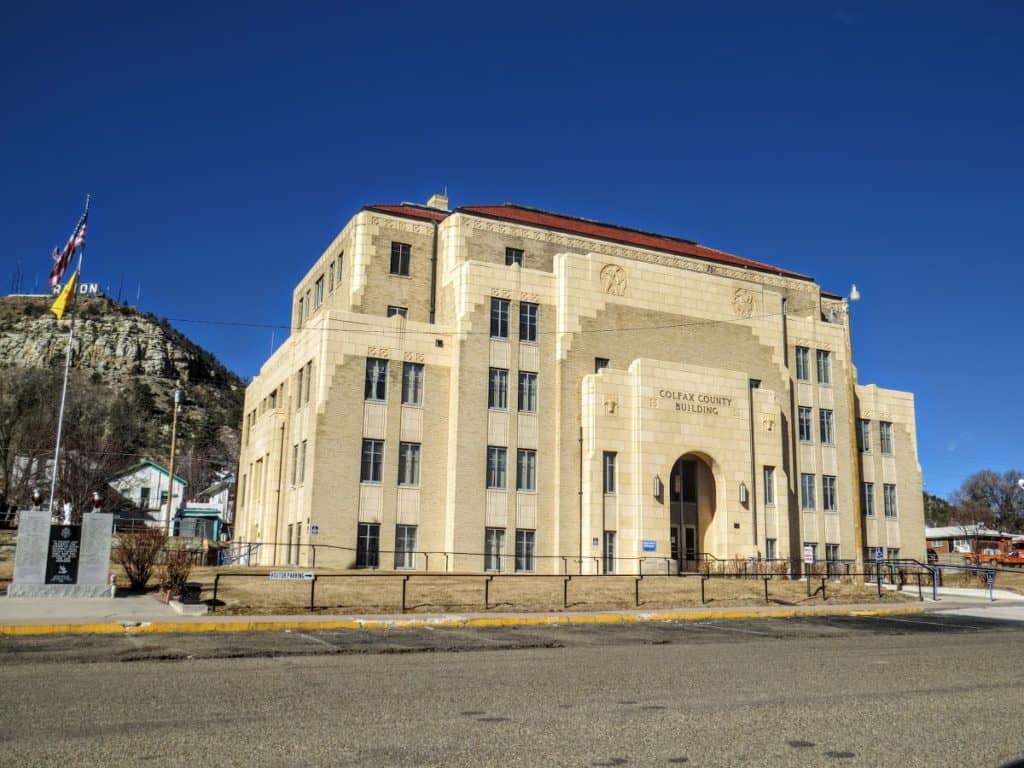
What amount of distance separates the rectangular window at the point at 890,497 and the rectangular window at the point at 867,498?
1204 millimetres

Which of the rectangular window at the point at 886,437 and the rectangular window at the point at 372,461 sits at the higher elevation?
the rectangular window at the point at 886,437

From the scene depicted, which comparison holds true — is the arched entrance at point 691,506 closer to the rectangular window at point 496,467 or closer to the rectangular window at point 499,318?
the rectangular window at point 496,467

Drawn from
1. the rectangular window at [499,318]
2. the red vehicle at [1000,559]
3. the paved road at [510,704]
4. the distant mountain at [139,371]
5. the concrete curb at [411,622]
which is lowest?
the concrete curb at [411,622]

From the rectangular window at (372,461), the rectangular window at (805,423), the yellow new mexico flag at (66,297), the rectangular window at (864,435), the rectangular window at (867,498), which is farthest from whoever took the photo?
the rectangular window at (864,435)

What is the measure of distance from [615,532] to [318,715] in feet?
112

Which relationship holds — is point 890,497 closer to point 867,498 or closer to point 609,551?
point 867,498

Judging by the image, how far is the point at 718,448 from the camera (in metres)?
44.0

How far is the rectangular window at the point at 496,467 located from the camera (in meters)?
42.0

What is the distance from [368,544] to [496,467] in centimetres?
671

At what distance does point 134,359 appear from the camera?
450 feet

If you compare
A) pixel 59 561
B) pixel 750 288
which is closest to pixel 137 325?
pixel 750 288

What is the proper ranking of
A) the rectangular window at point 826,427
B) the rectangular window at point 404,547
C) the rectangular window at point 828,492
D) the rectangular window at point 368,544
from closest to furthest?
1. the rectangular window at point 368,544
2. the rectangular window at point 404,547
3. the rectangular window at point 828,492
4. the rectangular window at point 826,427

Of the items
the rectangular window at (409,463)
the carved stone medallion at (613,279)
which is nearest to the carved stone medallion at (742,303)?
the carved stone medallion at (613,279)

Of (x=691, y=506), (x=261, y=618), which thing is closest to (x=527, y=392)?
(x=691, y=506)
